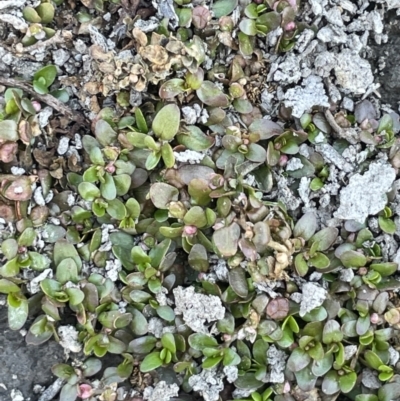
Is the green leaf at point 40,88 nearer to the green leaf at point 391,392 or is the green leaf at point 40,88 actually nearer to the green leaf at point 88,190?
the green leaf at point 88,190

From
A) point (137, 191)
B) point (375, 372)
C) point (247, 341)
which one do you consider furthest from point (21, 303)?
point (375, 372)

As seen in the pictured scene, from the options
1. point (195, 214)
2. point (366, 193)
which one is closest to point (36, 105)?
point (195, 214)

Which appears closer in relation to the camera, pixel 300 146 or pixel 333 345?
pixel 333 345

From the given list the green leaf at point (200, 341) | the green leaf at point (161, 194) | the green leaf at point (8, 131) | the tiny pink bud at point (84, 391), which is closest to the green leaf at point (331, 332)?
the green leaf at point (200, 341)

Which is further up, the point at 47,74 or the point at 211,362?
the point at 47,74

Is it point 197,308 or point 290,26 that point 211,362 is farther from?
point 290,26

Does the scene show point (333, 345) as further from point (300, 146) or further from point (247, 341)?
point (300, 146)

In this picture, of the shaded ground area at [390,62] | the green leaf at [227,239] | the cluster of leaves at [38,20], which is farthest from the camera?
the shaded ground area at [390,62]

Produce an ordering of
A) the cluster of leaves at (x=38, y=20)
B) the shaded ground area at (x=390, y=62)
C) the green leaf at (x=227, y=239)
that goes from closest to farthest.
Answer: the green leaf at (x=227, y=239) → the cluster of leaves at (x=38, y=20) → the shaded ground area at (x=390, y=62)
